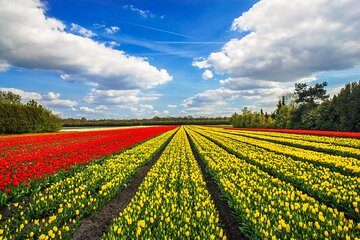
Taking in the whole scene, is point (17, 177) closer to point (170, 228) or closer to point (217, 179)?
point (170, 228)

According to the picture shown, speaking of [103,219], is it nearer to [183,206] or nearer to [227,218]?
[183,206]

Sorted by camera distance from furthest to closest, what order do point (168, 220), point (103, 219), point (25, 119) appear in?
point (25, 119), point (103, 219), point (168, 220)

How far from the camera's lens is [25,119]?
4078cm

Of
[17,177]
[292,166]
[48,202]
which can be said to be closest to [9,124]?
[17,177]

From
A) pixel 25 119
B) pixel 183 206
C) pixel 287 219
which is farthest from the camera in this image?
pixel 25 119

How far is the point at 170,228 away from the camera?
16.2 feet

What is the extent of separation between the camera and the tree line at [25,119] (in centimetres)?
3738

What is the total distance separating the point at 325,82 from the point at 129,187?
229ft

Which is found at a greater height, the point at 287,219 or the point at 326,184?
the point at 326,184

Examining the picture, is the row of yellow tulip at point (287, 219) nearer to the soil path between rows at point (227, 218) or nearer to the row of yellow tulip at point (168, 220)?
the soil path between rows at point (227, 218)

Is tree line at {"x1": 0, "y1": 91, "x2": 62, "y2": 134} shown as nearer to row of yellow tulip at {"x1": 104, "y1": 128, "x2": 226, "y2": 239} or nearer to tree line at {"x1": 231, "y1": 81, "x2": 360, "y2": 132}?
row of yellow tulip at {"x1": 104, "y1": 128, "x2": 226, "y2": 239}

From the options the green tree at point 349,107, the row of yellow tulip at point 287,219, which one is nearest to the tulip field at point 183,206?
the row of yellow tulip at point 287,219

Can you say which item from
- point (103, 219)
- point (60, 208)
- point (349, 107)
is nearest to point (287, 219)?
point (103, 219)

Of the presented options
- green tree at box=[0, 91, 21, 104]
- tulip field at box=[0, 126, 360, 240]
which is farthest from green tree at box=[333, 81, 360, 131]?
green tree at box=[0, 91, 21, 104]
